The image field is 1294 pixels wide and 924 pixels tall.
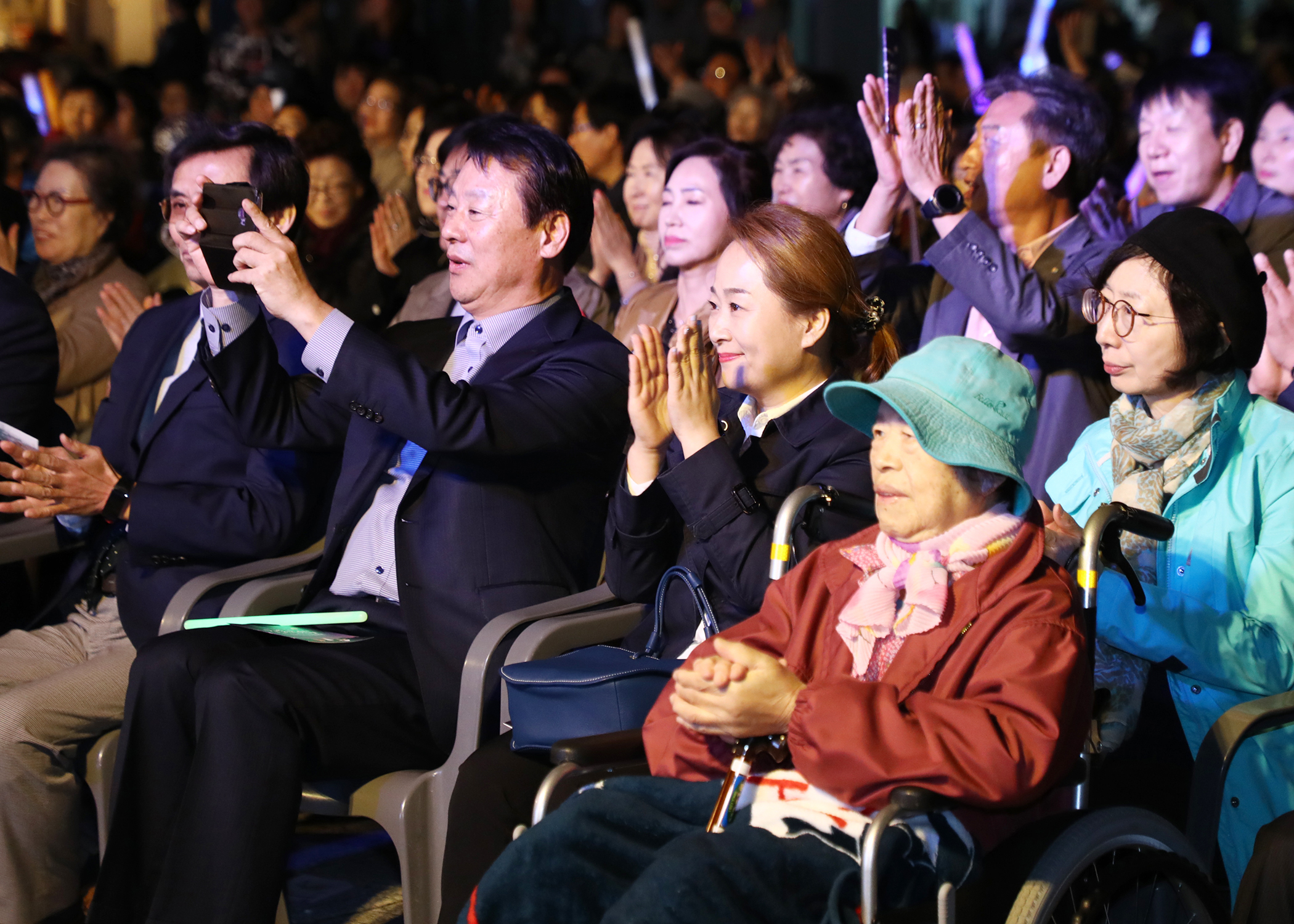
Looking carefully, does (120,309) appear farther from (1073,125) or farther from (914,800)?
(914,800)

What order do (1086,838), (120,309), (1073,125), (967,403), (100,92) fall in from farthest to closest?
(100,92), (120,309), (1073,125), (967,403), (1086,838)

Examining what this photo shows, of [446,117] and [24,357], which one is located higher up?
[446,117]

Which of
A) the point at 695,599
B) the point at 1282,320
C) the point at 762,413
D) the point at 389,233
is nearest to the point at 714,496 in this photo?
the point at 695,599

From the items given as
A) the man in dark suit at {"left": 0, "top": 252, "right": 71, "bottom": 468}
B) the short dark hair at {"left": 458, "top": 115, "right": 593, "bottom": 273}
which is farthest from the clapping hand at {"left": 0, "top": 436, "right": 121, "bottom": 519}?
the short dark hair at {"left": 458, "top": 115, "right": 593, "bottom": 273}

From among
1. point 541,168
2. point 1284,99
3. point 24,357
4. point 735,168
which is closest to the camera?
point 541,168

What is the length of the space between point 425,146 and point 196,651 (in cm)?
294

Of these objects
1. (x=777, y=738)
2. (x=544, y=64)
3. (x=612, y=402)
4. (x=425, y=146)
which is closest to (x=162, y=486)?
(x=612, y=402)

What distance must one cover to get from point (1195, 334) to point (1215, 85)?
1.73 m

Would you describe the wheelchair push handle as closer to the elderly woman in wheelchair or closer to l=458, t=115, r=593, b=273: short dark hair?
the elderly woman in wheelchair

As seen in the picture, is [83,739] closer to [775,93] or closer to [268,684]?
[268,684]

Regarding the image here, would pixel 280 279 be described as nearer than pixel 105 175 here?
Yes

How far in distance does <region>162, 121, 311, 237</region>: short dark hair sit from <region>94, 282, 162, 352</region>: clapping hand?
69cm

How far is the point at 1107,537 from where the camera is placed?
1.79 m

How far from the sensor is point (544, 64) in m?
8.32
